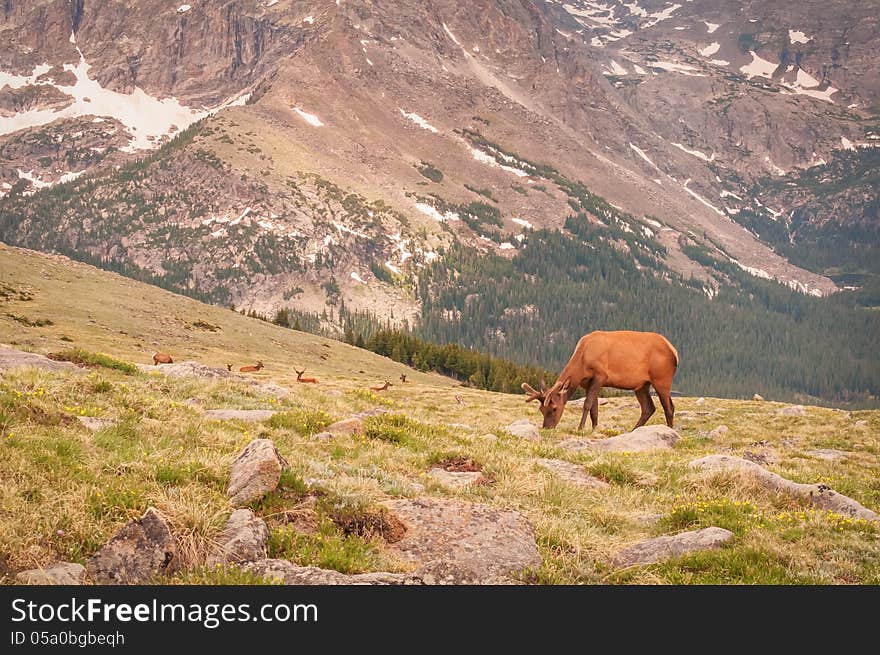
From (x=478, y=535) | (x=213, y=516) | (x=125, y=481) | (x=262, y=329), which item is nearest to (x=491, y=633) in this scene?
(x=478, y=535)

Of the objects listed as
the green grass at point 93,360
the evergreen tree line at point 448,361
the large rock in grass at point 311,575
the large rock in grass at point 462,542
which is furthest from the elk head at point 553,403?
the evergreen tree line at point 448,361

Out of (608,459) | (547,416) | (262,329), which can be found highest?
(608,459)

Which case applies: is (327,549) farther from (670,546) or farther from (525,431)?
(525,431)

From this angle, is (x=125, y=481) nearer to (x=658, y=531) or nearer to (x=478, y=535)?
(x=478, y=535)

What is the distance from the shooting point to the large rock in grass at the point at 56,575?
6.52 metres

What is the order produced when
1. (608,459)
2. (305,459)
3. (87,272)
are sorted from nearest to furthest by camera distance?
(305,459), (608,459), (87,272)

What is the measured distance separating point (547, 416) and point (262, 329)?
7975 cm

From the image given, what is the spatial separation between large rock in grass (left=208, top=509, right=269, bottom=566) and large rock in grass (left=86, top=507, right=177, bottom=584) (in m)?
0.53

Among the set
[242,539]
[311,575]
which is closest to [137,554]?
[242,539]

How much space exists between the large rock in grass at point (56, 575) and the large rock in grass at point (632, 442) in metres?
14.9

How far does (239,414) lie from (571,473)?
8736 mm

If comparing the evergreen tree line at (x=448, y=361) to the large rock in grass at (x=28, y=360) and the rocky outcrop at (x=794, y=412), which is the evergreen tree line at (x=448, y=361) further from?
the large rock in grass at (x=28, y=360)

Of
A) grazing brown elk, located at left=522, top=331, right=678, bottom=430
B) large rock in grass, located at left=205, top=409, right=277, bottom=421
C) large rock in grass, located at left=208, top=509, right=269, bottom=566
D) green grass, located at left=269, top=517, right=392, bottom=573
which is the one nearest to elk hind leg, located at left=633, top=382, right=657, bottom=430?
grazing brown elk, located at left=522, top=331, right=678, bottom=430

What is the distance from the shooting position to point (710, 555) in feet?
28.9
